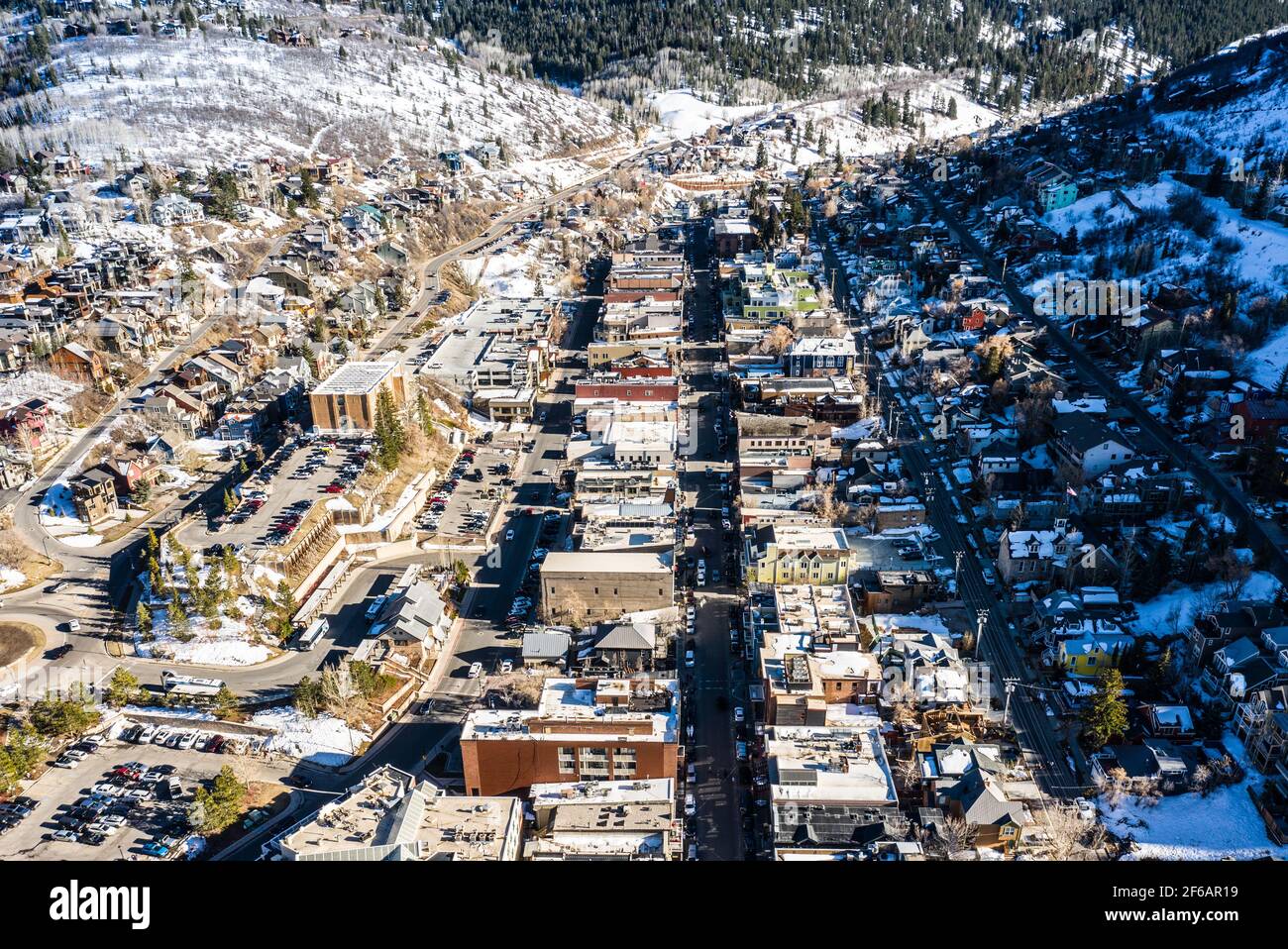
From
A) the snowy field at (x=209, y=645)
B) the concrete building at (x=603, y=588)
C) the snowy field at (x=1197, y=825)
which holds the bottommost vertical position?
the snowy field at (x=1197, y=825)

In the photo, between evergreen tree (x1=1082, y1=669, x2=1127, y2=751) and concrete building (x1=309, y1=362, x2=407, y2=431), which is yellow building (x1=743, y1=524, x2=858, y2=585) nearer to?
evergreen tree (x1=1082, y1=669, x2=1127, y2=751)

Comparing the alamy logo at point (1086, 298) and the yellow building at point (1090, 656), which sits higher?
the alamy logo at point (1086, 298)

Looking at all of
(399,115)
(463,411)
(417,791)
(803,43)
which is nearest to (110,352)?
(463,411)

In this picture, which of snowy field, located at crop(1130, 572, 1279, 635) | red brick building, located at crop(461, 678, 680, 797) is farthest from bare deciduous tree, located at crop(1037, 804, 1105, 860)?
red brick building, located at crop(461, 678, 680, 797)

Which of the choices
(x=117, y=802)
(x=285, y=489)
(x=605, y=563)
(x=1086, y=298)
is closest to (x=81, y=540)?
(x=285, y=489)

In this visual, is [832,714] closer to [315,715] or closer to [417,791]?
[417,791]

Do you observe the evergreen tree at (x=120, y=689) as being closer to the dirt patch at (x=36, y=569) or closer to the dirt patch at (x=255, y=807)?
the dirt patch at (x=255, y=807)

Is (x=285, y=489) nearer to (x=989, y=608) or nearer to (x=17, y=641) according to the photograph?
(x=17, y=641)
